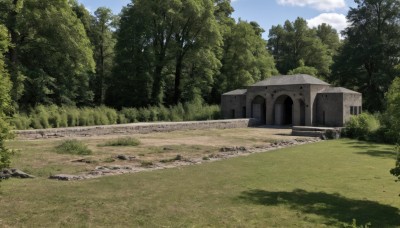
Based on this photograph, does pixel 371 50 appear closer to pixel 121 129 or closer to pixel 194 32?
pixel 194 32

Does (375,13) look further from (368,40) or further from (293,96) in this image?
(293,96)

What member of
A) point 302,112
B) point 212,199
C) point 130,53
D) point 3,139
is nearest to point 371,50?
point 302,112

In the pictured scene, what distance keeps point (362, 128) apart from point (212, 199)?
18.3 meters

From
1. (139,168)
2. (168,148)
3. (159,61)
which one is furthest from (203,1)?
(139,168)

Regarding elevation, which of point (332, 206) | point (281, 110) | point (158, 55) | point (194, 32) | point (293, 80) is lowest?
point (332, 206)

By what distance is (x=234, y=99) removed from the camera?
125 feet

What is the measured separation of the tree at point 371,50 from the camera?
138ft

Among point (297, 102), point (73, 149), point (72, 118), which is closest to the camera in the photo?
point (73, 149)

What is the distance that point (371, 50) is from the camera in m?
42.4

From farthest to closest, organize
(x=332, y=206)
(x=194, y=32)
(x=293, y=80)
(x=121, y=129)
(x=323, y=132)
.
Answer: (x=194, y=32), (x=293, y=80), (x=323, y=132), (x=121, y=129), (x=332, y=206)

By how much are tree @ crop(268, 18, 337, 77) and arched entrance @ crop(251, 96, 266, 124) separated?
22.7 metres

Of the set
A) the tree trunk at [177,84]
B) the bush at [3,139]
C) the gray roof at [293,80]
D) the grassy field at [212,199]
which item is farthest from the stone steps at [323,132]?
the bush at [3,139]

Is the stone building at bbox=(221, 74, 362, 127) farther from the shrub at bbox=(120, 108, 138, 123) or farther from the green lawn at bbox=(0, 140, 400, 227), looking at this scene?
the green lawn at bbox=(0, 140, 400, 227)

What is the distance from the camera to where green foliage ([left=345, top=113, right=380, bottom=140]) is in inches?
896
